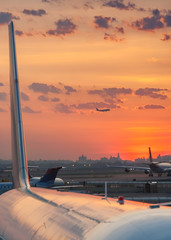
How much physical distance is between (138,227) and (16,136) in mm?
17580

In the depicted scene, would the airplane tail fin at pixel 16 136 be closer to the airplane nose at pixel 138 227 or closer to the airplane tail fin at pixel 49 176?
the airplane nose at pixel 138 227

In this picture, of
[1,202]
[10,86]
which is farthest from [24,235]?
[10,86]

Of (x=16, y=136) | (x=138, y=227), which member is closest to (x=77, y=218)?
(x=138, y=227)

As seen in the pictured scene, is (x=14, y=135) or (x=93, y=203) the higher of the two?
(x=14, y=135)

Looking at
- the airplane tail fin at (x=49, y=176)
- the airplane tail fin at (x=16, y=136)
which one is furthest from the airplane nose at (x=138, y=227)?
the airplane tail fin at (x=49, y=176)

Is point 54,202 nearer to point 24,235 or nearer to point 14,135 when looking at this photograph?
point 24,235

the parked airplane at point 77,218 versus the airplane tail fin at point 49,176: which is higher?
the airplane tail fin at point 49,176

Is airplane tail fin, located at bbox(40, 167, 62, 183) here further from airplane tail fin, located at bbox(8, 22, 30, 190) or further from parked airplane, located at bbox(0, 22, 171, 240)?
parked airplane, located at bbox(0, 22, 171, 240)

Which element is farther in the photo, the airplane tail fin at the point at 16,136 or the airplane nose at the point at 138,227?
the airplane tail fin at the point at 16,136

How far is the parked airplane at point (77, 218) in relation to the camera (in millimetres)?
9297

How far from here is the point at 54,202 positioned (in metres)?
15.7

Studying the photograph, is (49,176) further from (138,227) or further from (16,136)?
(138,227)

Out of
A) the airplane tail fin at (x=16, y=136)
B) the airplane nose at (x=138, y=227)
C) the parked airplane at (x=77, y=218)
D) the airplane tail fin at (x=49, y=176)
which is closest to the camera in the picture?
the airplane nose at (x=138, y=227)

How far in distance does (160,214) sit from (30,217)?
628cm
